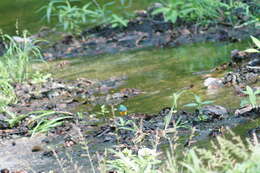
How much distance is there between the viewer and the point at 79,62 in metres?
7.25

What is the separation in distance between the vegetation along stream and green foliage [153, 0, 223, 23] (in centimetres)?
2

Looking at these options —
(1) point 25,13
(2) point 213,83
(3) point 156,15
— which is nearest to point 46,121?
(2) point 213,83

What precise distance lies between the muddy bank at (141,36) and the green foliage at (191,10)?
122 mm

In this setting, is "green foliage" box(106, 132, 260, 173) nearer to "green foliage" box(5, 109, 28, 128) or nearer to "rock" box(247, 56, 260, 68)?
"green foliage" box(5, 109, 28, 128)

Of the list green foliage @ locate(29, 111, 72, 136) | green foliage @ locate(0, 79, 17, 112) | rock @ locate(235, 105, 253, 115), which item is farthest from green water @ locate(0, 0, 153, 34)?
rock @ locate(235, 105, 253, 115)

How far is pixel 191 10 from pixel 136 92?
2.44 m

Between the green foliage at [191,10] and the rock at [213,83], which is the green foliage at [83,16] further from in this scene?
the rock at [213,83]

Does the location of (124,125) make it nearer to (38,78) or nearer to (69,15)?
(38,78)

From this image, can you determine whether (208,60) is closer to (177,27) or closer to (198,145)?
(177,27)

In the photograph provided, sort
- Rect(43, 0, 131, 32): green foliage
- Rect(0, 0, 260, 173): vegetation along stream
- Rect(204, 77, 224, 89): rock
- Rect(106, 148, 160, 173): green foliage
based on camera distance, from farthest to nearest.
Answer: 1. Rect(43, 0, 131, 32): green foliage
2. Rect(204, 77, 224, 89): rock
3. Rect(0, 0, 260, 173): vegetation along stream
4. Rect(106, 148, 160, 173): green foliage

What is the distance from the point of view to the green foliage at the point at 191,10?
7.28m

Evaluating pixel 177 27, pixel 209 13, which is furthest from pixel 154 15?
pixel 209 13

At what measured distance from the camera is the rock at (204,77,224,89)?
16.0ft

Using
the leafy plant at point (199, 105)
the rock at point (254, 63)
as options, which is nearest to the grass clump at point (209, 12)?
the rock at point (254, 63)
